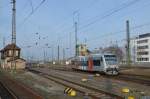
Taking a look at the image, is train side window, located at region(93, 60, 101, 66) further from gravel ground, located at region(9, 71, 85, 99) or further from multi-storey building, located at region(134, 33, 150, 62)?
multi-storey building, located at region(134, 33, 150, 62)

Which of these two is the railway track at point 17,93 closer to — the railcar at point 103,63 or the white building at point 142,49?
the railcar at point 103,63

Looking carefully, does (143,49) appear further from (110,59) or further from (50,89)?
(50,89)

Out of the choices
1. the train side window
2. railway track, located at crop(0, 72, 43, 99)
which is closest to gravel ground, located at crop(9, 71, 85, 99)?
railway track, located at crop(0, 72, 43, 99)

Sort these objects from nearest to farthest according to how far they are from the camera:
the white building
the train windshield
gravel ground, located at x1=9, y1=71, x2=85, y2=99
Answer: gravel ground, located at x1=9, y1=71, x2=85, y2=99, the train windshield, the white building

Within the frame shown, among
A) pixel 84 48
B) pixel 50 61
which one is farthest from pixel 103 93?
pixel 50 61

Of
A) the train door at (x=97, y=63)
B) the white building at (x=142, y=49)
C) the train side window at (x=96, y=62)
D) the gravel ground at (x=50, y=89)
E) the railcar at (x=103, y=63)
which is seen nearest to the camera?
the gravel ground at (x=50, y=89)

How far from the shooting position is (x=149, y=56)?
142375 mm

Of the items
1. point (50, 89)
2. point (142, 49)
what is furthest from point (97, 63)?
point (142, 49)

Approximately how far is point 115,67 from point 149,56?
3801 inches

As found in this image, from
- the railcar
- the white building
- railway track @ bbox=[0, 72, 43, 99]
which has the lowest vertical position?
railway track @ bbox=[0, 72, 43, 99]

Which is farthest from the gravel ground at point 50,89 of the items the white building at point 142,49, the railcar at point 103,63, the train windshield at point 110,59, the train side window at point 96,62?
the white building at point 142,49

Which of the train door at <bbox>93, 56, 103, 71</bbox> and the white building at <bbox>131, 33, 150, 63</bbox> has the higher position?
the white building at <bbox>131, 33, 150, 63</bbox>

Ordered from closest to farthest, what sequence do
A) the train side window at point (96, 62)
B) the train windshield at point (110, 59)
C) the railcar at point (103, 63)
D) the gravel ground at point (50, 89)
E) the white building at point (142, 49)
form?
the gravel ground at point (50, 89)
the railcar at point (103, 63)
the train windshield at point (110, 59)
the train side window at point (96, 62)
the white building at point (142, 49)

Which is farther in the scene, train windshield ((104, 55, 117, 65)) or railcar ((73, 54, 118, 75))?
train windshield ((104, 55, 117, 65))
